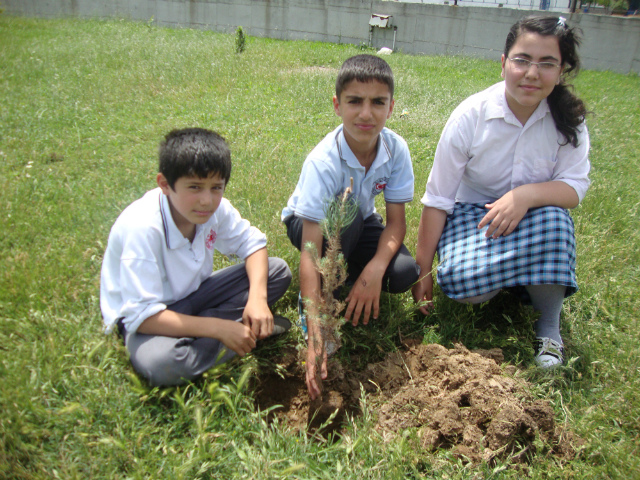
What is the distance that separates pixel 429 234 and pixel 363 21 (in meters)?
14.7

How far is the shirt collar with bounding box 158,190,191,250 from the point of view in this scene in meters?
2.01

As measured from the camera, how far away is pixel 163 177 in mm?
1986

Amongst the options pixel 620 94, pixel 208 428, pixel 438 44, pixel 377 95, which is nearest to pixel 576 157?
pixel 377 95

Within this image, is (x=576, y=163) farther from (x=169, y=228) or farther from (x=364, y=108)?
(x=169, y=228)

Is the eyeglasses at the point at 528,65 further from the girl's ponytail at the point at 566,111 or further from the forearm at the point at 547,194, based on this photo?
the forearm at the point at 547,194

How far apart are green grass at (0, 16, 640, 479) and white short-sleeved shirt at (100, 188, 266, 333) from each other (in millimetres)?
231

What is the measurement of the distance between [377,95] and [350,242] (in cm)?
74

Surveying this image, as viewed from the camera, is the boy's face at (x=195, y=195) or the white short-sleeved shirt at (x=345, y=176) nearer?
the boy's face at (x=195, y=195)

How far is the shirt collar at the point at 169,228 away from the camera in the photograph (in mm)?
2006

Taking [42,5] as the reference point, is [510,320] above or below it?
below

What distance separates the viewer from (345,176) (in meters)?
2.38

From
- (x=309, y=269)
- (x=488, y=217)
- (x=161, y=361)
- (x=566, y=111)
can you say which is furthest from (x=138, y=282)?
(x=566, y=111)

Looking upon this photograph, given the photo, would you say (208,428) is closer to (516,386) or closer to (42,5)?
(516,386)

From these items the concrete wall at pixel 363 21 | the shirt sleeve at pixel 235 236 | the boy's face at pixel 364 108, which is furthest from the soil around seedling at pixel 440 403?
the concrete wall at pixel 363 21
